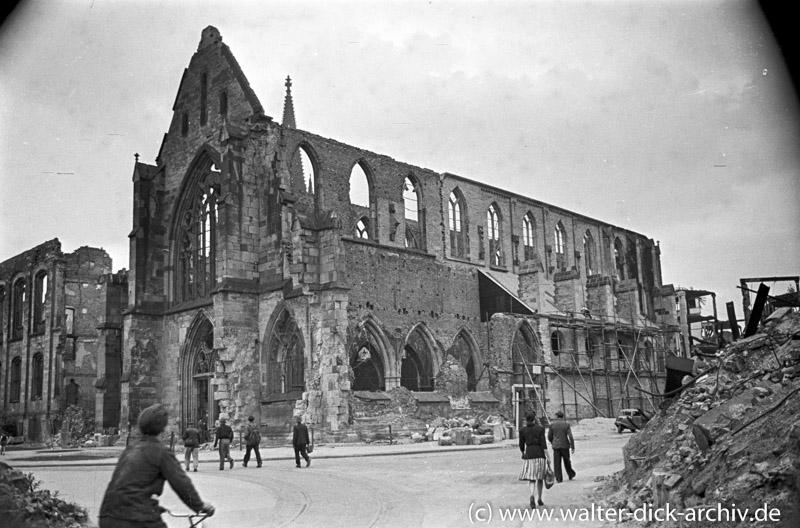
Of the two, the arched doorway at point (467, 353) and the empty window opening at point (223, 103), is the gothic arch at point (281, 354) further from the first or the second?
the arched doorway at point (467, 353)

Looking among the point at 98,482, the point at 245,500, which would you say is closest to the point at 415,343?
the point at 98,482

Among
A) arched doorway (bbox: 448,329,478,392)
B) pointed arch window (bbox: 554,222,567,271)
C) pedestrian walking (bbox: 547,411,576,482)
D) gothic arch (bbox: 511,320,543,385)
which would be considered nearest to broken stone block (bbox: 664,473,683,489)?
pedestrian walking (bbox: 547,411,576,482)

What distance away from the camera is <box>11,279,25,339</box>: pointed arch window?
145 ft

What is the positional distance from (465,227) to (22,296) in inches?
982

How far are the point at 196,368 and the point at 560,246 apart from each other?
904 inches

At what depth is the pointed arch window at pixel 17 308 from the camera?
44344mm

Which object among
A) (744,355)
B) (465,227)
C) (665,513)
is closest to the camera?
(665,513)

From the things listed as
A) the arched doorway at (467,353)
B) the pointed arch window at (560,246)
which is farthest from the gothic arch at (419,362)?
the pointed arch window at (560,246)

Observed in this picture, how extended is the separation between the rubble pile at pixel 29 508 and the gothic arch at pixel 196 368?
817 inches

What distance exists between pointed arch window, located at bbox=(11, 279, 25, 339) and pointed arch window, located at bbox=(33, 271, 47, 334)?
1.30 meters

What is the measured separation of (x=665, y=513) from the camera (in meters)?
8.07

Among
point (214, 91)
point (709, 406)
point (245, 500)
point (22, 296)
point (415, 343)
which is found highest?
point (214, 91)

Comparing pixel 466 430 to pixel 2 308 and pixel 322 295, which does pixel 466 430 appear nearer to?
pixel 322 295

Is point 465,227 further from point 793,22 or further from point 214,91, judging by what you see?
point 793,22
